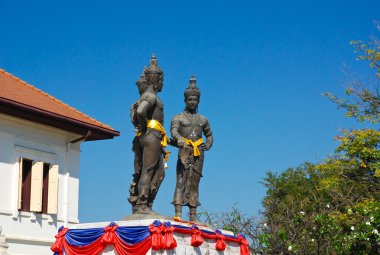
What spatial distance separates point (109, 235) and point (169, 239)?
940mm

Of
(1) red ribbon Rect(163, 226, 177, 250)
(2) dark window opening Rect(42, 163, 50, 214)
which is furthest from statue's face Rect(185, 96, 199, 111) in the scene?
(2) dark window opening Rect(42, 163, 50, 214)

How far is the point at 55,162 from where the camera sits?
22.6m

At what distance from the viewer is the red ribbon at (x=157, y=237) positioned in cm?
1003

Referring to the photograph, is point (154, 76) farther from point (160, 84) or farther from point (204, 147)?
point (204, 147)

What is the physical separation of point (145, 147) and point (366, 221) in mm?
10754

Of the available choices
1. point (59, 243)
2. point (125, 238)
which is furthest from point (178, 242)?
point (59, 243)

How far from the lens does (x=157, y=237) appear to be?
10.1 m

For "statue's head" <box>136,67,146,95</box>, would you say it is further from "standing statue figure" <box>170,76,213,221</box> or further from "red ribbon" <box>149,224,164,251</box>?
"red ribbon" <box>149,224,164,251</box>

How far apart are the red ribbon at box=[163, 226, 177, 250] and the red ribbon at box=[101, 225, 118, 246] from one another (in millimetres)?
817

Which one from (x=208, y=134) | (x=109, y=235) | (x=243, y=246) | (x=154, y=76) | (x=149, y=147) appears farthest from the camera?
(x=243, y=246)

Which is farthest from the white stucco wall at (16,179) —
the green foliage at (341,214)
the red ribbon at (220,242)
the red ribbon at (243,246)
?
the red ribbon at (220,242)

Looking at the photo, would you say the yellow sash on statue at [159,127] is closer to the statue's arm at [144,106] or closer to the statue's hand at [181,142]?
the statue's arm at [144,106]

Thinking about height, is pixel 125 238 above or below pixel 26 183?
below

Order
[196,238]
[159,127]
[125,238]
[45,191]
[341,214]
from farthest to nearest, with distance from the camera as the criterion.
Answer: [341,214]
[45,191]
[159,127]
[196,238]
[125,238]
